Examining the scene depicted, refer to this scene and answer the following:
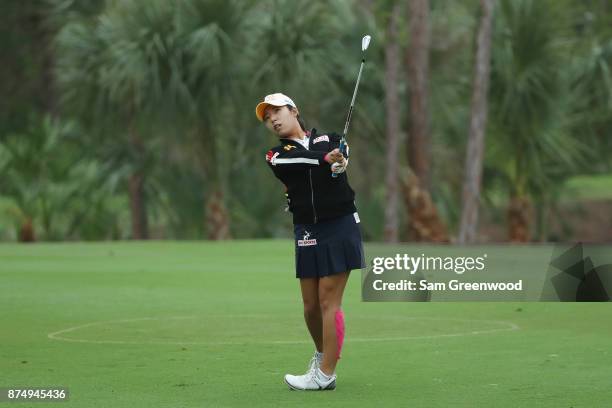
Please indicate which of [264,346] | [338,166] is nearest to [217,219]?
[264,346]

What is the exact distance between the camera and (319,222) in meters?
8.87

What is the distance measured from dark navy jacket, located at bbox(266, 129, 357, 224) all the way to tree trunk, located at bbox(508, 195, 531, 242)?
22.0 metres

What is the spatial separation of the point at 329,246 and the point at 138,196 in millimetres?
25937

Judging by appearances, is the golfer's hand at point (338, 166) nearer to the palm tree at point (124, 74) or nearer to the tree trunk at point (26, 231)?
the palm tree at point (124, 74)

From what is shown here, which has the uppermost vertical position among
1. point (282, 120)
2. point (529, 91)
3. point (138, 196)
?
point (282, 120)

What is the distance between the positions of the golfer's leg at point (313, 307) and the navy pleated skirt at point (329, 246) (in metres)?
0.09

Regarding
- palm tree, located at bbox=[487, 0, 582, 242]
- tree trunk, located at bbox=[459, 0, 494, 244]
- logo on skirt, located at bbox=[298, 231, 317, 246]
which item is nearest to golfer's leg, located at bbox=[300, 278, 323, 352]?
logo on skirt, located at bbox=[298, 231, 317, 246]

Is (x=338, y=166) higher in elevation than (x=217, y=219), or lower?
higher

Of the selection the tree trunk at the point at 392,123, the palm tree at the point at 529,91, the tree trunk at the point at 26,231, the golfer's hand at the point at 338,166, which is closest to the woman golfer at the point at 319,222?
the golfer's hand at the point at 338,166

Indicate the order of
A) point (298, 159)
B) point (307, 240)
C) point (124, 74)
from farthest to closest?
point (124, 74)
point (307, 240)
point (298, 159)

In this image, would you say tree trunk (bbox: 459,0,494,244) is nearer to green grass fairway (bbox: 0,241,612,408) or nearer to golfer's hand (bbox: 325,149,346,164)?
green grass fairway (bbox: 0,241,612,408)

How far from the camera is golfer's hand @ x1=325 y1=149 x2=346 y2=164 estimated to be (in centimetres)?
843

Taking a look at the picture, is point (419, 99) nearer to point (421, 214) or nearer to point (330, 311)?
point (421, 214)

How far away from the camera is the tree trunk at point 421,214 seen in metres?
29.0
